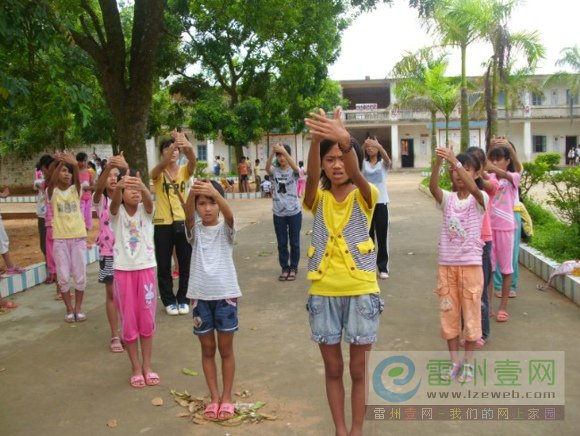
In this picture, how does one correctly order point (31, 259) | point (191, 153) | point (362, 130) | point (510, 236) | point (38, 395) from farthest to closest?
point (362, 130) < point (31, 259) < point (510, 236) < point (191, 153) < point (38, 395)

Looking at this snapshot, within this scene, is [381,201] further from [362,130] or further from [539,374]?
[362,130]

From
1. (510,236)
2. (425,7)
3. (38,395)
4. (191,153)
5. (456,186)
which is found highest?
(425,7)

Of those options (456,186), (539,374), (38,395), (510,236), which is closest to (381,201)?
(510,236)

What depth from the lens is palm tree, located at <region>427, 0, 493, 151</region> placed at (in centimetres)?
1745

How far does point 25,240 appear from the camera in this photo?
40.1ft

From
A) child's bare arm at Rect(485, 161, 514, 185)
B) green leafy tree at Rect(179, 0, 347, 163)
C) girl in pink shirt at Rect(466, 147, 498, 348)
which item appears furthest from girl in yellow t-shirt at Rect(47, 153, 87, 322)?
green leafy tree at Rect(179, 0, 347, 163)

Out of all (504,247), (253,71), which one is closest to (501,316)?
(504,247)

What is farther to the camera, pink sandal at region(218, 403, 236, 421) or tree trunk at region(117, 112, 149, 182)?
tree trunk at region(117, 112, 149, 182)

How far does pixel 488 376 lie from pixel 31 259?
25.8ft

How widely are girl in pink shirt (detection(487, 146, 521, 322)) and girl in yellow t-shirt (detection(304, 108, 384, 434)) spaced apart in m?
2.85

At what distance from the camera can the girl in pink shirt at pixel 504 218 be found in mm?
5625

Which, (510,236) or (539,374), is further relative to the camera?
(510,236)

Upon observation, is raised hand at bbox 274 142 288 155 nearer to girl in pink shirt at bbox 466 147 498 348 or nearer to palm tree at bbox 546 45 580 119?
girl in pink shirt at bbox 466 147 498 348

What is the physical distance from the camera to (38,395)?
425 centimetres
